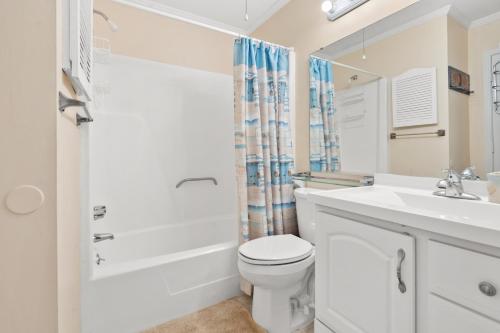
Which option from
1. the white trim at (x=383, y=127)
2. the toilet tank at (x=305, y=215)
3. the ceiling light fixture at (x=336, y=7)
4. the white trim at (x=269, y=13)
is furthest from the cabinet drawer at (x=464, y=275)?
the white trim at (x=269, y=13)

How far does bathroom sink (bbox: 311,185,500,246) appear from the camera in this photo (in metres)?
0.64

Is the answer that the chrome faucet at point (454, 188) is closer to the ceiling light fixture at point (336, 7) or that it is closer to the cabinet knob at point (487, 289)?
the cabinet knob at point (487, 289)

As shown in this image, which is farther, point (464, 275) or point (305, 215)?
point (305, 215)

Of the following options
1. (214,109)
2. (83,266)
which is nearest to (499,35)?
(214,109)

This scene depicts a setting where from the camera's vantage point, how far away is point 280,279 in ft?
4.30

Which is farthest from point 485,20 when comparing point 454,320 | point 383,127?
point 454,320

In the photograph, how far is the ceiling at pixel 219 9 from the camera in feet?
7.27

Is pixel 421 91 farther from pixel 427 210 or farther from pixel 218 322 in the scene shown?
pixel 218 322

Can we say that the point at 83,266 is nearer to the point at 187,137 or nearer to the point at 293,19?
the point at 187,137

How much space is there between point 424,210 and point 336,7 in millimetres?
1529

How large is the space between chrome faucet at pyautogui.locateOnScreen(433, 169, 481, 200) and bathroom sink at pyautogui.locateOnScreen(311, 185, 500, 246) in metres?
0.05

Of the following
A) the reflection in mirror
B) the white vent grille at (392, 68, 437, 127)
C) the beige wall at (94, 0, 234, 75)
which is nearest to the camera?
the white vent grille at (392, 68, 437, 127)

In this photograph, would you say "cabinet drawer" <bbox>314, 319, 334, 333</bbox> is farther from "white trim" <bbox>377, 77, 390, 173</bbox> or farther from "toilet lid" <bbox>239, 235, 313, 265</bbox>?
"white trim" <bbox>377, 77, 390, 173</bbox>

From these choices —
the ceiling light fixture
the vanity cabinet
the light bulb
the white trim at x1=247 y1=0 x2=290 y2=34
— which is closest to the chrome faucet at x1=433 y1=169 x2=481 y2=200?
the vanity cabinet
